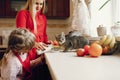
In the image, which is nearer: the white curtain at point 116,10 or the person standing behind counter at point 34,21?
the person standing behind counter at point 34,21

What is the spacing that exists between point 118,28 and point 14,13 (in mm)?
1980

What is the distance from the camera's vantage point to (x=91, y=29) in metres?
2.55

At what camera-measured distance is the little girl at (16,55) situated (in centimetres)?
165

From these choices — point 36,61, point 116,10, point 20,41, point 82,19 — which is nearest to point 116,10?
point 116,10

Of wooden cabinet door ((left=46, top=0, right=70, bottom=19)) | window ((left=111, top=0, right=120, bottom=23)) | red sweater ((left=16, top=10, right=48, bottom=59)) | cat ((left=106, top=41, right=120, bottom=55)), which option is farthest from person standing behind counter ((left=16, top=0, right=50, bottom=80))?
wooden cabinet door ((left=46, top=0, right=70, bottom=19))

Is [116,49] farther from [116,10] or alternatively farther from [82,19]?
[116,10]

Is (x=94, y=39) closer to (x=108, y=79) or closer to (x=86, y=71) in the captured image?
(x=86, y=71)

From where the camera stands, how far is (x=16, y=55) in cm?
170

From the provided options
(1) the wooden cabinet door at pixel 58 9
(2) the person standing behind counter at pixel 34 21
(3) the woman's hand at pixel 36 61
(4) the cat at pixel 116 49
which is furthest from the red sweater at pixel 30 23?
(1) the wooden cabinet door at pixel 58 9

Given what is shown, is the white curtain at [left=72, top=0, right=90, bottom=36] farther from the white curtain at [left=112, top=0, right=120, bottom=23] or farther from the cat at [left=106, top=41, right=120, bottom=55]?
the cat at [left=106, top=41, right=120, bottom=55]

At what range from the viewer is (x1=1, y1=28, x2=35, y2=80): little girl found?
1.65 meters

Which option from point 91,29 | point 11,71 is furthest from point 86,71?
point 91,29

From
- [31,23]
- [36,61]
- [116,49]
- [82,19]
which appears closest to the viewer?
[116,49]

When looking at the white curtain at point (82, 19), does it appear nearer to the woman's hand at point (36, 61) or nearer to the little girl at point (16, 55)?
the woman's hand at point (36, 61)
